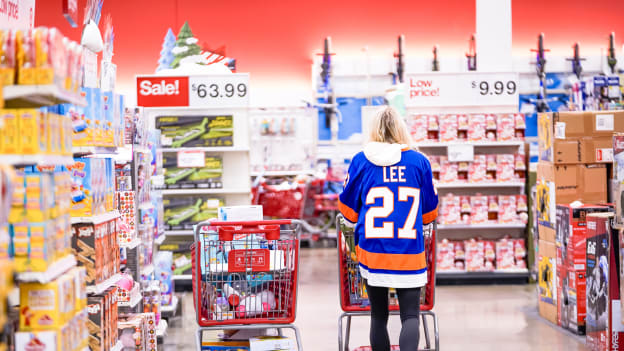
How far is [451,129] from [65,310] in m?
6.14

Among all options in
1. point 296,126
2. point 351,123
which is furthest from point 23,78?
point 351,123

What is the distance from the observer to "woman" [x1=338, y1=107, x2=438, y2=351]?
4035 mm

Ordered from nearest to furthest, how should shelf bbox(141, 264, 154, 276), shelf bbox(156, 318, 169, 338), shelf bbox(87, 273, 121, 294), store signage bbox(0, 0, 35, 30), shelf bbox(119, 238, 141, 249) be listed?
shelf bbox(87, 273, 121, 294) → store signage bbox(0, 0, 35, 30) → shelf bbox(119, 238, 141, 249) → shelf bbox(141, 264, 154, 276) → shelf bbox(156, 318, 169, 338)

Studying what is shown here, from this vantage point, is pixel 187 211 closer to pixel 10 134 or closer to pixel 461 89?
pixel 461 89

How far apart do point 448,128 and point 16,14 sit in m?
5.15

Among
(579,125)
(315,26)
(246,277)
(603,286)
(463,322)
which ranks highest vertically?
(315,26)

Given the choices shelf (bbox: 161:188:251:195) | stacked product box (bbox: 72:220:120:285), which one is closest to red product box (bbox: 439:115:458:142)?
shelf (bbox: 161:188:251:195)

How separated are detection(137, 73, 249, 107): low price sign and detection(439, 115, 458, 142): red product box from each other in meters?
2.11

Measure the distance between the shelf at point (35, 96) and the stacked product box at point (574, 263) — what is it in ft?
13.7

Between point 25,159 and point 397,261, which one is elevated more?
point 25,159

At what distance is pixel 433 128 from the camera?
8.28m

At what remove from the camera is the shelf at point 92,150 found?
3.41 metres

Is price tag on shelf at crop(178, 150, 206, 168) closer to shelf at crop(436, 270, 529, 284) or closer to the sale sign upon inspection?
the sale sign

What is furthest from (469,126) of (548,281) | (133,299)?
(133,299)
